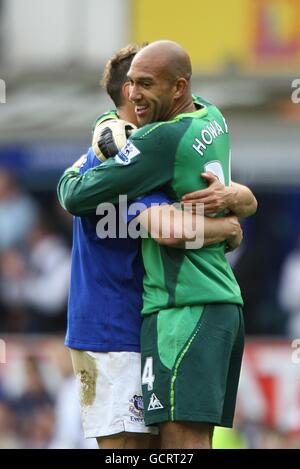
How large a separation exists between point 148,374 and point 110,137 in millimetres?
1085

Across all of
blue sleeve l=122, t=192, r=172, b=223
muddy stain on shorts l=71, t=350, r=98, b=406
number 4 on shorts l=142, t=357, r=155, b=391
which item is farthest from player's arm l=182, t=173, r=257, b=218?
muddy stain on shorts l=71, t=350, r=98, b=406

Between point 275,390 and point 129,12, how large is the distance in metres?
8.89

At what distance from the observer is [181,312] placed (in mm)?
6020

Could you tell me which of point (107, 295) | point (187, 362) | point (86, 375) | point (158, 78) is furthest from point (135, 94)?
point (86, 375)

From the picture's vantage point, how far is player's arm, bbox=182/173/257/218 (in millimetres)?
6043

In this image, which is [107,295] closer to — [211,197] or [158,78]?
[211,197]

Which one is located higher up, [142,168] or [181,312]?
[142,168]

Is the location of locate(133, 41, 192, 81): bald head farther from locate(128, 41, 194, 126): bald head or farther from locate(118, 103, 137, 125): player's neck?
locate(118, 103, 137, 125): player's neck

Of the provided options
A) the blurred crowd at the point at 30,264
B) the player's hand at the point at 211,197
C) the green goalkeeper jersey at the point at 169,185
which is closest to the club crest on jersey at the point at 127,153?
the green goalkeeper jersey at the point at 169,185

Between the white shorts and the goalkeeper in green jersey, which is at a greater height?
the goalkeeper in green jersey

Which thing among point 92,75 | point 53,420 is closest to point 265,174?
point 92,75

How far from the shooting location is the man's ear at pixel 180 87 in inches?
239

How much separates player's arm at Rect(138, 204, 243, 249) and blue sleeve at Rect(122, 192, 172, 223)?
27mm

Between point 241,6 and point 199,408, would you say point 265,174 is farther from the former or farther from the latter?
point 199,408
